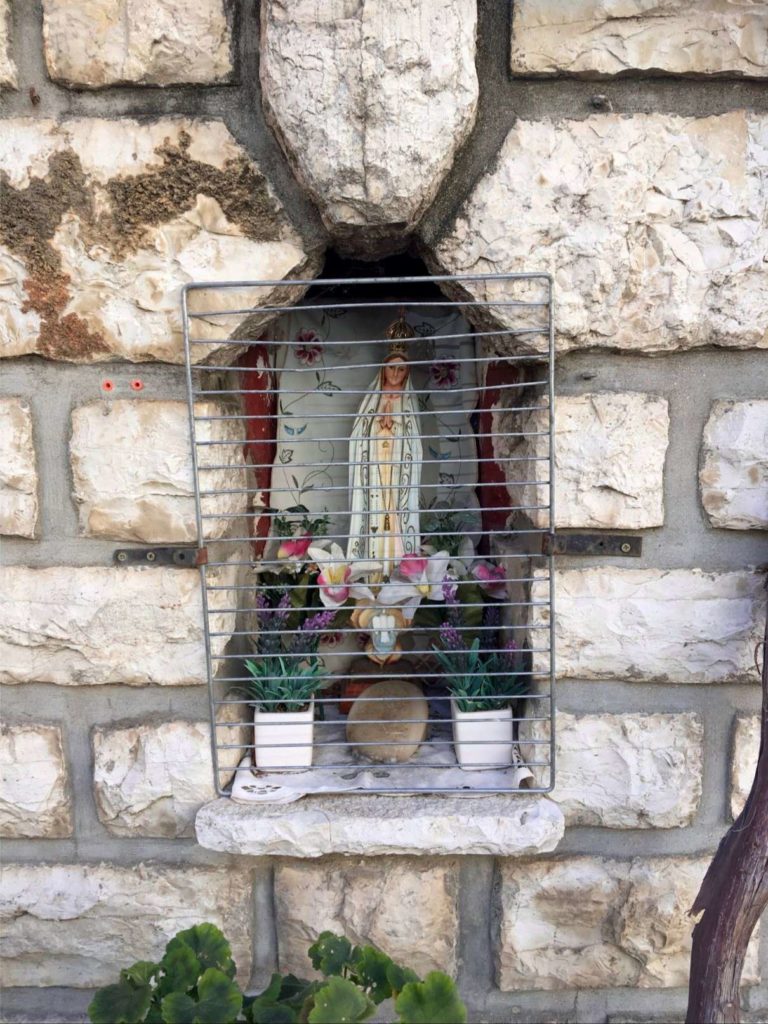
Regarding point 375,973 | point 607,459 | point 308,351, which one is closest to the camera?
point 375,973

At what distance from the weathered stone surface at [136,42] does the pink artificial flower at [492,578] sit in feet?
3.46

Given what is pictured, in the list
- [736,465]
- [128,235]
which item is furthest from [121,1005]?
[736,465]

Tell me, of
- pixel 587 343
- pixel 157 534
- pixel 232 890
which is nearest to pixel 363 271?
pixel 587 343

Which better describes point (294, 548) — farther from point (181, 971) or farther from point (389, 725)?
point (181, 971)

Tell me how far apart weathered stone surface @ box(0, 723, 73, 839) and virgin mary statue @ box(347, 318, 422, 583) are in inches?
28.4

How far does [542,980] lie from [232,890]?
0.64 metres

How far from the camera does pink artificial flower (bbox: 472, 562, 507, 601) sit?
5.85ft

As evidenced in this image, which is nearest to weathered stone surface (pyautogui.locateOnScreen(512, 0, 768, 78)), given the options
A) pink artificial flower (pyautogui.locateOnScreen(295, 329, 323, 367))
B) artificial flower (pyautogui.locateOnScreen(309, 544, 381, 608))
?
pink artificial flower (pyautogui.locateOnScreen(295, 329, 323, 367))

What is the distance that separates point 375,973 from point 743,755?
0.80 metres

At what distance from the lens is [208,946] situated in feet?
4.46

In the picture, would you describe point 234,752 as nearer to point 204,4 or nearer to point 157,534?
point 157,534

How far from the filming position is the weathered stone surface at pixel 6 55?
4.74 feet

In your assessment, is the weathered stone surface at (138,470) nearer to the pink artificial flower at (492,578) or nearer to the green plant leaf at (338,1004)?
the pink artificial flower at (492,578)

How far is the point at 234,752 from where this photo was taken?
170cm
